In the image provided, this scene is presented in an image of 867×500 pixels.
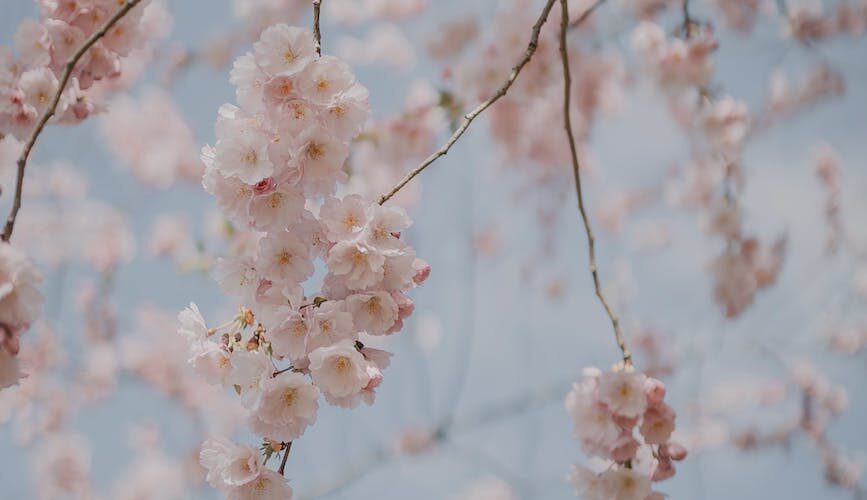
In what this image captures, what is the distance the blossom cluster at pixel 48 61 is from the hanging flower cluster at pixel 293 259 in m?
0.53

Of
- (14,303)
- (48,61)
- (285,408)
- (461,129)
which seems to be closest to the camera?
(14,303)

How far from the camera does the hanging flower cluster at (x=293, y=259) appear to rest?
3.54 feet

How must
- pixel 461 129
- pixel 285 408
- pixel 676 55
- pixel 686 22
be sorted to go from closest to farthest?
pixel 285 408, pixel 461 129, pixel 686 22, pixel 676 55

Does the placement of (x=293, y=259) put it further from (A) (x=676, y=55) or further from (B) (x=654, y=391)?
(A) (x=676, y=55)

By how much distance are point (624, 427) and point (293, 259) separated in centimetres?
65

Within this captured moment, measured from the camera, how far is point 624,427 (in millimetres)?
1279

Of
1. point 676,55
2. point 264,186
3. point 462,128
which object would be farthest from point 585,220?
point 676,55

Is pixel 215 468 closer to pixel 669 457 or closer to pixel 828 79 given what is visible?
pixel 669 457

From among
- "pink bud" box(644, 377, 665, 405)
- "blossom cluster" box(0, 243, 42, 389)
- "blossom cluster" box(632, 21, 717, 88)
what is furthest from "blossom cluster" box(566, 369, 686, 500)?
"blossom cluster" box(632, 21, 717, 88)

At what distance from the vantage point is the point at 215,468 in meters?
1.16

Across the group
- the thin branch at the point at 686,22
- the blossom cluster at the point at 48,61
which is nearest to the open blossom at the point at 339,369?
the blossom cluster at the point at 48,61

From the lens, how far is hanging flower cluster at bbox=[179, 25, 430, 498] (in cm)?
108

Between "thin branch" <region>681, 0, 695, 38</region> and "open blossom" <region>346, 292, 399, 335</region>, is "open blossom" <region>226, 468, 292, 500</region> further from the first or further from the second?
"thin branch" <region>681, 0, 695, 38</region>

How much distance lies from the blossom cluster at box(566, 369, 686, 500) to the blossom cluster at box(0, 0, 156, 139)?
47.5 inches
